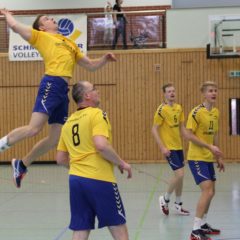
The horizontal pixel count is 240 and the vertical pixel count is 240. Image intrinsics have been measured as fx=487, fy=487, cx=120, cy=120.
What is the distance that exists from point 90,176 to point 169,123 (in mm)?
3961

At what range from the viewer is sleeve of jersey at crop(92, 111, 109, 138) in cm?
391

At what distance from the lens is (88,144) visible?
4.03 m

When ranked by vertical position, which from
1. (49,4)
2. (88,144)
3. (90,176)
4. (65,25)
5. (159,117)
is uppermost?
(49,4)

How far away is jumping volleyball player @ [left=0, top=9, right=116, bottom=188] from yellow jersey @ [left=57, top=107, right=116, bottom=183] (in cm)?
126

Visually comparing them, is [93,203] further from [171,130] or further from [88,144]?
[171,130]

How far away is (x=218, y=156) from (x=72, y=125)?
7.71 ft

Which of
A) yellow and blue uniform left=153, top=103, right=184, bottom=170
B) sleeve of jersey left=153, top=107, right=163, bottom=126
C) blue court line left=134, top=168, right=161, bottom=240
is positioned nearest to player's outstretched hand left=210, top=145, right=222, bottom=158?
blue court line left=134, top=168, right=161, bottom=240

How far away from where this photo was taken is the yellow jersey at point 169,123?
779 centimetres

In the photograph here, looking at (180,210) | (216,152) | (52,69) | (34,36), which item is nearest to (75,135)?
(52,69)

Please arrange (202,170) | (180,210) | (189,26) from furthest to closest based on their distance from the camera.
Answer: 1. (189,26)
2. (180,210)
3. (202,170)

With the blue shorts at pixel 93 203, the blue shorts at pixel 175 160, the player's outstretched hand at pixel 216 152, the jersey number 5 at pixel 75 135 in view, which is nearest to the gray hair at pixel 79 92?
the jersey number 5 at pixel 75 135

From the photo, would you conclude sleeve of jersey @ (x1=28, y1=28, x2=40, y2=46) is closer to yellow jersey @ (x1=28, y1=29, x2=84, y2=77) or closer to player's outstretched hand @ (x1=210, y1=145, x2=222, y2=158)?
yellow jersey @ (x1=28, y1=29, x2=84, y2=77)

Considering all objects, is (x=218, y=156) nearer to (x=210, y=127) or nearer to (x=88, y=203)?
(x=210, y=127)

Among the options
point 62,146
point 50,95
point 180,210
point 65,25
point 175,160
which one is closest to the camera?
point 62,146
